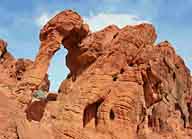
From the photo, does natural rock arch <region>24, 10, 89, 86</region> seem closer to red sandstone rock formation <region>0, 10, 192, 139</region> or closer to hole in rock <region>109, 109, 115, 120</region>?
red sandstone rock formation <region>0, 10, 192, 139</region>

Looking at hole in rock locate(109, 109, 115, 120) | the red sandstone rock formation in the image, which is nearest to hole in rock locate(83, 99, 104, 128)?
the red sandstone rock formation

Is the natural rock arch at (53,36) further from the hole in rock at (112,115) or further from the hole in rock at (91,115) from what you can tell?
the hole in rock at (112,115)

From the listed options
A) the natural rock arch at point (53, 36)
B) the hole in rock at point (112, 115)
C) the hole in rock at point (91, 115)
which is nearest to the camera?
the natural rock arch at point (53, 36)

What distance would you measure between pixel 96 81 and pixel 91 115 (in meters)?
1.85

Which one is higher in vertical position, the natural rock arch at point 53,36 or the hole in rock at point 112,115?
the natural rock arch at point 53,36

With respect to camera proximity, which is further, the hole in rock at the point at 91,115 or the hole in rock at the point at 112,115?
the hole in rock at the point at 112,115

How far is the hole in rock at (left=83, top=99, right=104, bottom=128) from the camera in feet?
70.4

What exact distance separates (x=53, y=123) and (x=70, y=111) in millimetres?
→ 1101

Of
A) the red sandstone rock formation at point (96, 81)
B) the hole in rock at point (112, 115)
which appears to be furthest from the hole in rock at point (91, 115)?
the hole in rock at point (112, 115)

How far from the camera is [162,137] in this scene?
98.8 feet

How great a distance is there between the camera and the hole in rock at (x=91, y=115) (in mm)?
21472

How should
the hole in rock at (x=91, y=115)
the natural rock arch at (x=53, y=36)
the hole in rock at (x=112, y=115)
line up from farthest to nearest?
the hole in rock at (x=112, y=115), the hole in rock at (x=91, y=115), the natural rock arch at (x=53, y=36)

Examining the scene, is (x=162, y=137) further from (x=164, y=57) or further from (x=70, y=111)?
(x=70, y=111)

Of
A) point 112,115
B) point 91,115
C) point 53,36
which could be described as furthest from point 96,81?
point 53,36
